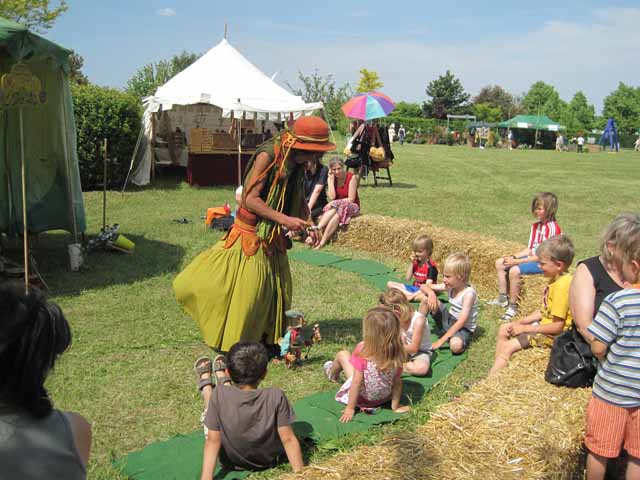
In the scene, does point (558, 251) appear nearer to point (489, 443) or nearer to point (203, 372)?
point (489, 443)

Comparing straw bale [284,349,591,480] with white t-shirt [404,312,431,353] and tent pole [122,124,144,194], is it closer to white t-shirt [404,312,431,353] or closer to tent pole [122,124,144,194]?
white t-shirt [404,312,431,353]

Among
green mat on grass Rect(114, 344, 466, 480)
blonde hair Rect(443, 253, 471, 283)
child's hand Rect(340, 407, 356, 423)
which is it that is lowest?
green mat on grass Rect(114, 344, 466, 480)

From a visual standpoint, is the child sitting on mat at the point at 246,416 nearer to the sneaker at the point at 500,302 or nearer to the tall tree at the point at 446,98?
the sneaker at the point at 500,302

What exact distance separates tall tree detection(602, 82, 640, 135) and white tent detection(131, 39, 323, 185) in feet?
261

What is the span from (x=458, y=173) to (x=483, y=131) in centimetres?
3295

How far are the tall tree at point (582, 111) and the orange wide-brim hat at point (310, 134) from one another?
92837 millimetres

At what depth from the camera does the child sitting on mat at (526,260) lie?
21.3ft

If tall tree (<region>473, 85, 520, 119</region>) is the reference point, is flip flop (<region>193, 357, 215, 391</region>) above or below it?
below

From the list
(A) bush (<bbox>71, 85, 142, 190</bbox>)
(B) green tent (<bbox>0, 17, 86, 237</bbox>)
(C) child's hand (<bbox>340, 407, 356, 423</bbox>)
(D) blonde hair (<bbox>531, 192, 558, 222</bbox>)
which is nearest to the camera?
(C) child's hand (<bbox>340, 407, 356, 423</bbox>)

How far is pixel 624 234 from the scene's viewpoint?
315cm

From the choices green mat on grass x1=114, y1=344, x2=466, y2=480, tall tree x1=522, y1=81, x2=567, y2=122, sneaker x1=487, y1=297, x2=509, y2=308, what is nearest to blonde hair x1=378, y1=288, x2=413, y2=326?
green mat on grass x1=114, y1=344, x2=466, y2=480

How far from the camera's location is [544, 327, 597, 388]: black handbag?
3.60 meters

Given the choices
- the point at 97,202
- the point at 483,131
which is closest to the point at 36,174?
the point at 97,202

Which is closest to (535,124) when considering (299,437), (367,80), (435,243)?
(367,80)
